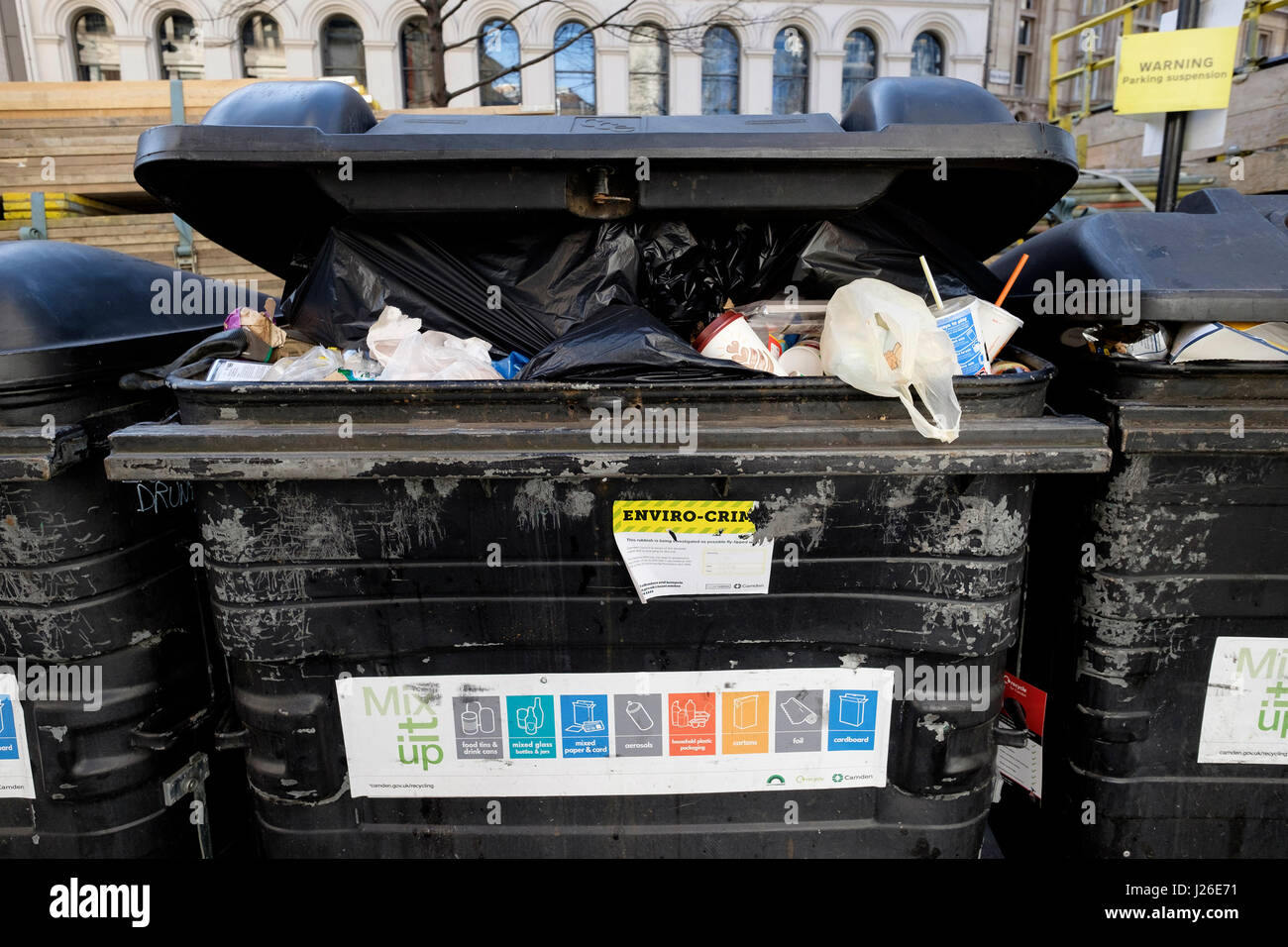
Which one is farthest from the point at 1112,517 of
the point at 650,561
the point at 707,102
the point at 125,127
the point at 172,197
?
the point at 707,102

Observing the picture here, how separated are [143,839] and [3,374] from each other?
900mm

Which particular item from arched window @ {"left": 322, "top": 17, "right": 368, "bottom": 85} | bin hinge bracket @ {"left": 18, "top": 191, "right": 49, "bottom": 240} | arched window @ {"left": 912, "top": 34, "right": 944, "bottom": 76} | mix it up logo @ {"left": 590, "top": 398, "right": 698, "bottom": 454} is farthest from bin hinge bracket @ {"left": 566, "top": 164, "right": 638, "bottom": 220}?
arched window @ {"left": 912, "top": 34, "right": 944, "bottom": 76}

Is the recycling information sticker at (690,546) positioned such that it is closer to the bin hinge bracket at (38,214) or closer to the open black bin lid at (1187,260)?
the open black bin lid at (1187,260)

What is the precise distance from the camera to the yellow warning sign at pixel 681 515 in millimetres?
1202

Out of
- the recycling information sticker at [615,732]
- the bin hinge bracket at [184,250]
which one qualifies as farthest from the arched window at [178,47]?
the recycling information sticker at [615,732]

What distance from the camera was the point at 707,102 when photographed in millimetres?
14734

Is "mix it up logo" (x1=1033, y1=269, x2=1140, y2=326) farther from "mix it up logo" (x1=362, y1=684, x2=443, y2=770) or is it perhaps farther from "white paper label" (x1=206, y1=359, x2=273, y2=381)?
"white paper label" (x1=206, y1=359, x2=273, y2=381)

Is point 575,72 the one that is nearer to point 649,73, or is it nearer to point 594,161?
point 649,73

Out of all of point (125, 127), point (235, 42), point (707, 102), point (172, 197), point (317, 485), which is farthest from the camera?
point (707, 102)

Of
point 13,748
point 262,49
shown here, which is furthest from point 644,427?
point 262,49

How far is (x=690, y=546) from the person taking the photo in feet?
3.99

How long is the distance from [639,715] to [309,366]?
863 mm

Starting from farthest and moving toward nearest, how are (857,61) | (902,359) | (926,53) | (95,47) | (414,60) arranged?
(926,53), (857,61), (414,60), (95,47), (902,359)
